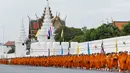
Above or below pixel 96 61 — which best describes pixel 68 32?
above

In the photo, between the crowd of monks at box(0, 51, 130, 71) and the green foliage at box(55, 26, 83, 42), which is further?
the green foliage at box(55, 26, 83, 42)

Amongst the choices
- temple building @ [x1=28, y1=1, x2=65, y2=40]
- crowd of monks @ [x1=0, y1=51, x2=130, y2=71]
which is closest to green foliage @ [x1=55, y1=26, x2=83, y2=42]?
temple building @ [x1=28, y1=1, x2=65, y2=40]

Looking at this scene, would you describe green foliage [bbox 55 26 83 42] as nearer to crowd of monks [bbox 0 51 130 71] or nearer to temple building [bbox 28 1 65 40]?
temple building [bbox 28 1 65 40]

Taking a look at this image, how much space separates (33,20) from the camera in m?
139

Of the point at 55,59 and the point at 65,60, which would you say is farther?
the point at 55,59

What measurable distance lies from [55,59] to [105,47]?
17.7 ft

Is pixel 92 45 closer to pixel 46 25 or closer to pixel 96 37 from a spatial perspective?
pixel 96 37

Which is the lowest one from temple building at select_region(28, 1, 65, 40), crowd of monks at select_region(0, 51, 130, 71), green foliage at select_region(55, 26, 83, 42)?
crowd of monks at select_region(0, 51, 130, 71)

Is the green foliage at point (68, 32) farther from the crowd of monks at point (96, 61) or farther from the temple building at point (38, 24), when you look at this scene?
the crowd of monks at point (96, 61)

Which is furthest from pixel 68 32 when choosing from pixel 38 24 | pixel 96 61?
pixel 96 61

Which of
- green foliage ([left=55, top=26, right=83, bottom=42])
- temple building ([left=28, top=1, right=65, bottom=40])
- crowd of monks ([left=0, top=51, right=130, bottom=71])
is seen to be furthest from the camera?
temple building ([left=28, top=1, right=65, bottom=40])

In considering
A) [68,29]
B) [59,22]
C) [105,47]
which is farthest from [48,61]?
[59,22]

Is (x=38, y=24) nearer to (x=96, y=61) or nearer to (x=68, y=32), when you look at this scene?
(x=68, y=32)

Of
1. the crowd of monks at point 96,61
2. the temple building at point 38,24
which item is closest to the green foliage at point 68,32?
the temple building at point 38,24
